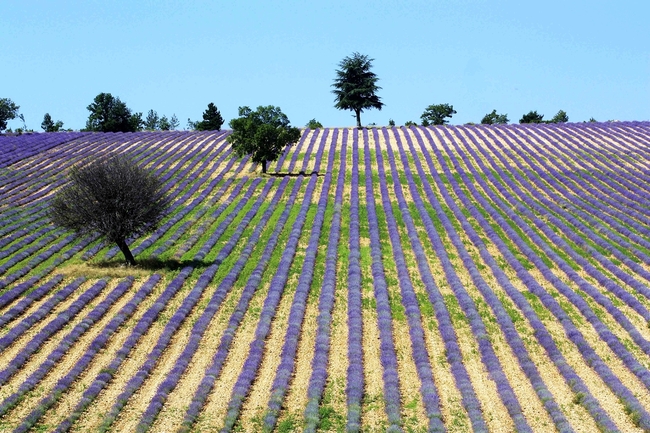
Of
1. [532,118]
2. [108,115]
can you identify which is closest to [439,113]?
[532,118]

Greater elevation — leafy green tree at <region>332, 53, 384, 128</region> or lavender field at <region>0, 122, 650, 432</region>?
leafy green tree at <region>332, 53, 384, 128</region>

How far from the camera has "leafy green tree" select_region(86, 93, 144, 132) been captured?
106 metres

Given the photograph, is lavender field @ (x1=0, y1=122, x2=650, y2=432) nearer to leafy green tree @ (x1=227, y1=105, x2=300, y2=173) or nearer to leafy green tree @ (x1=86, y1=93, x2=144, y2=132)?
leafy green tree @ (x1=227, y1=105, x2=300, y2=173)

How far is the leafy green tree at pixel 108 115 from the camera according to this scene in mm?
106438

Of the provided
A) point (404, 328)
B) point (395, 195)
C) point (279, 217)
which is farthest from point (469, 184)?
point (404, 328)

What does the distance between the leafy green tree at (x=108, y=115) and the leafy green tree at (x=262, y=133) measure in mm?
59006

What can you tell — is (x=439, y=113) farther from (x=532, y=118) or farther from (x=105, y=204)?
(x=105, y=204)

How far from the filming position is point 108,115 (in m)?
107

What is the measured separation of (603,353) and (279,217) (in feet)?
80.8

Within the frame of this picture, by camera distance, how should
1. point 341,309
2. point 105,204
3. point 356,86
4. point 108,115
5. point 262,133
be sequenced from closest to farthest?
point 341,309
point 105,204
point 262,133
point 356,86
point 108,115

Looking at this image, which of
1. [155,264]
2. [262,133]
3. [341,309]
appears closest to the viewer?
[341,309]

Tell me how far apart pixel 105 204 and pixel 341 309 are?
13322mm

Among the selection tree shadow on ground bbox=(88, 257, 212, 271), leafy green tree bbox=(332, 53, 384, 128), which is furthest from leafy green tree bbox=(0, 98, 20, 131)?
tree shadow on ground bbox=(88, 257, 212, 271)

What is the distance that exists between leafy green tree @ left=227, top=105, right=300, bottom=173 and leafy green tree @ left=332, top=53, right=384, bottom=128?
33.3 m
